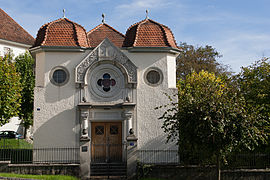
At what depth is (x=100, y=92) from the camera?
786 inches

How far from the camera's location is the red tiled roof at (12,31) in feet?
136

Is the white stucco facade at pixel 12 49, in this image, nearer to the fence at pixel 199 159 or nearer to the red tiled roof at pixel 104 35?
the red tiled roof at pixel 104 35

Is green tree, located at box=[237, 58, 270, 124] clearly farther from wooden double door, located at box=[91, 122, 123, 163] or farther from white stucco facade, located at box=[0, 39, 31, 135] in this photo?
white stucco facade, located at box=[0, 39, 31, 135]

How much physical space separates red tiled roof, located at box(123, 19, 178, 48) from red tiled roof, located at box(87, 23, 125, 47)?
162 cm

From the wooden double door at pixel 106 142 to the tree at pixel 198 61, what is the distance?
18.9 meters

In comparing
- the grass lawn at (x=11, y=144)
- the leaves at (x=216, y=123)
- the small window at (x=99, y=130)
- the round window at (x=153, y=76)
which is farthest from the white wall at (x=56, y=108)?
the leaves at (x=216, y=123)

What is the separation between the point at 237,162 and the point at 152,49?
782cm

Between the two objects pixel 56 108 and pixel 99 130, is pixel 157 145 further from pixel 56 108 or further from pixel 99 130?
pixel 56 108

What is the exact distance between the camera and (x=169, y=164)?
60.8ft

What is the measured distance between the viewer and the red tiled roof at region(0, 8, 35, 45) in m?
41.5

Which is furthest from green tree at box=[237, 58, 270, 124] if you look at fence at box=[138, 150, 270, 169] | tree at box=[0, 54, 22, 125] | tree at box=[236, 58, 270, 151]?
tree at box=[0, 54, 22, 125]

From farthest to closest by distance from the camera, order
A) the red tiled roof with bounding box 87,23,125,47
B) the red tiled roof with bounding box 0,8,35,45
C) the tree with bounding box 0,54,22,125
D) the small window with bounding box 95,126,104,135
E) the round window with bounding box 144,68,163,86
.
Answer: the red tiled roof with bounding box 0,8,35,45
the red tiled roof with bounding box 87,23,125,47
the round window with bounding box 144,68,163,86
the tree with bounding box 0,54,22,125
the small window with bounding box 95,126,104,135

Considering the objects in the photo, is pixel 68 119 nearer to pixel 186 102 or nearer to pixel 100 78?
pixel 100 78

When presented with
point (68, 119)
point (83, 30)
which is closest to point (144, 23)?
point (83, 30)
